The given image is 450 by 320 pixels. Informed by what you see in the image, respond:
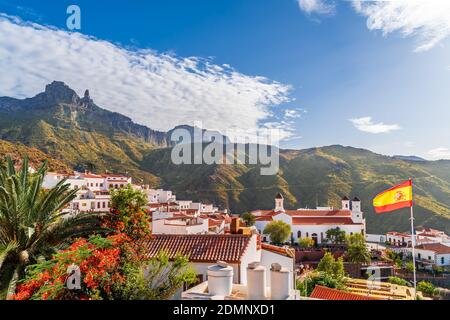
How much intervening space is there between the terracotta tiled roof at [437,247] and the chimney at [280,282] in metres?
40.3

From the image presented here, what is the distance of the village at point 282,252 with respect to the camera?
4.14 m

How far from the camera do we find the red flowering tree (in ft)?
13.6

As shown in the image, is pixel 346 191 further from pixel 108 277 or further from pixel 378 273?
pixel 108 277

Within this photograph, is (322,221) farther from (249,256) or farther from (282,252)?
(249,256)

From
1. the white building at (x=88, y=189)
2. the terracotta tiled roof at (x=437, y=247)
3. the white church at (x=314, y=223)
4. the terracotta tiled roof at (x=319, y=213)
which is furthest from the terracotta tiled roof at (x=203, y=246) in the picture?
the terracotta tiled roof at (x=319, y=213)

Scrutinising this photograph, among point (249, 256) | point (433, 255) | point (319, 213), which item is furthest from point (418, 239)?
point (249, 256)

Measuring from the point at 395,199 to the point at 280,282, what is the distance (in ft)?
15.8

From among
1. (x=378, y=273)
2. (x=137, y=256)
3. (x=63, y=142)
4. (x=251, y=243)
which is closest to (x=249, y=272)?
(x=137, y=256)

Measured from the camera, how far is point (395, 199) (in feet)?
24.2

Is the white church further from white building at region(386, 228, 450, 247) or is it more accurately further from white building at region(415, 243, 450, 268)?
white building at region(415, 243, 450, 268)

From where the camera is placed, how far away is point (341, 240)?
137 feet

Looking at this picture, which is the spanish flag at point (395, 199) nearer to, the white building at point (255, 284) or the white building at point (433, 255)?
the white building at point (255, 284)

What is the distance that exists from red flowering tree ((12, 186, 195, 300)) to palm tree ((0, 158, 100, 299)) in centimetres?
33
